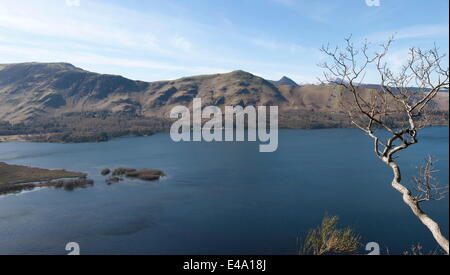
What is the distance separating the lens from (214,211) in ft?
149

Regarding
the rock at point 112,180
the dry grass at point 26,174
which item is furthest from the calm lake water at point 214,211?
the dry grass at point 26,174

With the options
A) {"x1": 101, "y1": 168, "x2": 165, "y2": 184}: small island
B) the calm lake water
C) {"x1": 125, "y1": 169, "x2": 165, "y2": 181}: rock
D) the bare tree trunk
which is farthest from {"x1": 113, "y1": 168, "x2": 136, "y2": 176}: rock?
the bare tree trunk

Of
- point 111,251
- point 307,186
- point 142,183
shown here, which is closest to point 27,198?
point 142,183

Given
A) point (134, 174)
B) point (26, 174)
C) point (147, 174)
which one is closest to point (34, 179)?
point (26, 174)

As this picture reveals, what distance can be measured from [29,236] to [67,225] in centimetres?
473

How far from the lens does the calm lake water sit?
34.6m

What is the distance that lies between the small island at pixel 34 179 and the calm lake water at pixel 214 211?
9.91 ft

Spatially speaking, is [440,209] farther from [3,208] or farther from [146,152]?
[146,152]

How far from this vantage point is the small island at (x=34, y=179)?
53906mm

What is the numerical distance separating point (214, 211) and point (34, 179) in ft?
130

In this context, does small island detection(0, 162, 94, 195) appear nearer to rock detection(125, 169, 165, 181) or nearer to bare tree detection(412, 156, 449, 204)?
rock detection(125, 169, 165, 181)

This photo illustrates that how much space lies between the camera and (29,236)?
35.5m
